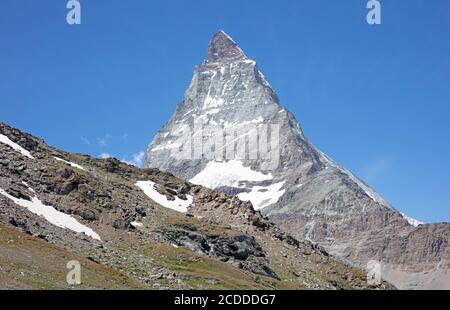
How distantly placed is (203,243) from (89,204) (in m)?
23.8

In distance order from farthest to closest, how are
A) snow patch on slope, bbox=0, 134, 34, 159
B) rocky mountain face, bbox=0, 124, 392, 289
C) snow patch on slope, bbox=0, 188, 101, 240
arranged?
snow patch on slope, bbox=0, 134, 34, 159, snow patch on slope, bbox=0, 188, 101, 240, rocky mountain face, bbox=0, 124, 392, 289

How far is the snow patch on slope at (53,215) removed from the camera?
108 metres

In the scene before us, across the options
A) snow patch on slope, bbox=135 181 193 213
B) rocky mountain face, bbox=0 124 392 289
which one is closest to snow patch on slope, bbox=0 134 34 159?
rocky mountain face, bbox=0 124 392 289

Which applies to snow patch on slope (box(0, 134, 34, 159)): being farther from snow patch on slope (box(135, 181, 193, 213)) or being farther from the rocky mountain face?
snow patch on slope (box(135, 181, 193, 213))

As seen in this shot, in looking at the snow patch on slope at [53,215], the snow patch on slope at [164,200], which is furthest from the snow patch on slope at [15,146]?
the snow patch on slope at [164,200]

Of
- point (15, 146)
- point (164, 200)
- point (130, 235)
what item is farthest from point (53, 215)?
point (164, 200)

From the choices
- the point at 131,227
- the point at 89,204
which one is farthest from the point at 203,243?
the point at 89,204

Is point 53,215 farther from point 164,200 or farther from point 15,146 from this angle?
point 164,200

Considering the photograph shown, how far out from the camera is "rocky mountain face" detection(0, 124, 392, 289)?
74.9m

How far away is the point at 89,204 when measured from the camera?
127m

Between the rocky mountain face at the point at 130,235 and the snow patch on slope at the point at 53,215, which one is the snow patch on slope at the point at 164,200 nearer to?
the rocky mountain face at the point at 130,235

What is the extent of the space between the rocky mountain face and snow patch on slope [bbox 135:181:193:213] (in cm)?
33

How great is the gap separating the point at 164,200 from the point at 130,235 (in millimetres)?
41769

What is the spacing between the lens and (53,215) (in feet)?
366
